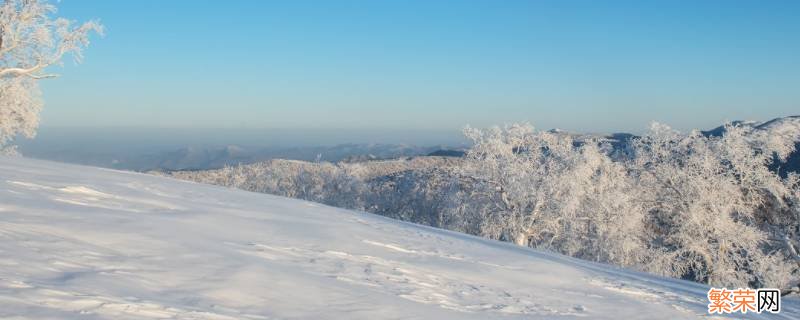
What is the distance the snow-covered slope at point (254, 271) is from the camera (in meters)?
4.23

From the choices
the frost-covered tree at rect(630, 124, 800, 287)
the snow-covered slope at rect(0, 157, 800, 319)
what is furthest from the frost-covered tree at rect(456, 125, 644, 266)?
the snow-covered slope at rect(0, 157, 800, 319)

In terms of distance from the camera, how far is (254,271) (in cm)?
542

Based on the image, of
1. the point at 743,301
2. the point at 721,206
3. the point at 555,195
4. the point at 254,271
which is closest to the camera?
the point at 254,271

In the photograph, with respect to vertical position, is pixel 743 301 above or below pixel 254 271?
below

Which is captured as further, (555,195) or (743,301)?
(555,195)

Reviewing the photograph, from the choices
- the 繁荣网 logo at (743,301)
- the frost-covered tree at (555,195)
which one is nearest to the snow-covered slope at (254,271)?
the 繁荣网 logo at (743,301)

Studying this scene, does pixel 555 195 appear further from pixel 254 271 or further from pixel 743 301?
pixel 254 271

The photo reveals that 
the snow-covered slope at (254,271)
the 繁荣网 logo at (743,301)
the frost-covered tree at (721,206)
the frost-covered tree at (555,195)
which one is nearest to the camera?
the snow-covered slope at (254,271)

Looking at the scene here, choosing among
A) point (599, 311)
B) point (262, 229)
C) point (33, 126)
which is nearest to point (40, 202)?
point (262, 229)

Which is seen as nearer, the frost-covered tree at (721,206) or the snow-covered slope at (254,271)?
the snow-covered slope at (254,271)

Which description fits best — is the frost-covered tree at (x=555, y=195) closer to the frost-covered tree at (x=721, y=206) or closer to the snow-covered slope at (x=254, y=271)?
the frost-covered tree at (x=721, y=206)

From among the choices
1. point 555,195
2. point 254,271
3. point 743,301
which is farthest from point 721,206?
point 254,271

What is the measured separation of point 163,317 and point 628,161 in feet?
82.8

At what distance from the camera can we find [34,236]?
5.45 meters
